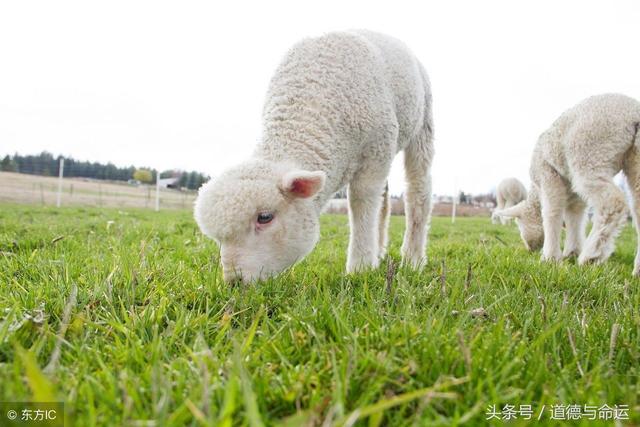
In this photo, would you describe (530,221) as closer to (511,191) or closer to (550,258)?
(550,258)

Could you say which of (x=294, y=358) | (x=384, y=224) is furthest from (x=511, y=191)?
(x=294, y=358)

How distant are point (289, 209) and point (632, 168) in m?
3.69

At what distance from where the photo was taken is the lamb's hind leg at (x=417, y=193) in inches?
166

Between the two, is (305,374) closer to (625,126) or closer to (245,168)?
(245,168)

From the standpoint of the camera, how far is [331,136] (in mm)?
2850

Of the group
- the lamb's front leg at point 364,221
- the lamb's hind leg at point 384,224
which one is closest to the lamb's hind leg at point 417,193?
Result: the lamb's hind leg at point 384,224

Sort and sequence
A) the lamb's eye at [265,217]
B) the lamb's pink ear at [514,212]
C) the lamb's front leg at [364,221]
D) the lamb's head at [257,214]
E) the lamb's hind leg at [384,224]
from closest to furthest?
the lamb's head at [257,214], the lamb's eye at [265,217], the lamb's front leg at [364,221], the lamb's hind leg at [384,224], the lamb's pink ear at [514,212]

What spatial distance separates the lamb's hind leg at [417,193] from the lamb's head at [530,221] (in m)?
1.97

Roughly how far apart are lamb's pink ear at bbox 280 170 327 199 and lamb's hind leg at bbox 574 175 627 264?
10.2 ft

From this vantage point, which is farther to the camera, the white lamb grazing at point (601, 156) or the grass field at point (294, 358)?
the white lamb grazing at point (601, 156)

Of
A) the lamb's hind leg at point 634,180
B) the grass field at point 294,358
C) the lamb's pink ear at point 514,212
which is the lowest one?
the grass field at point 294,358

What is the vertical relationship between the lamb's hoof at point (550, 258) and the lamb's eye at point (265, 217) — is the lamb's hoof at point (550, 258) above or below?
below

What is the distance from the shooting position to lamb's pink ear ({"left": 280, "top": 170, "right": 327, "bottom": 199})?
242cm

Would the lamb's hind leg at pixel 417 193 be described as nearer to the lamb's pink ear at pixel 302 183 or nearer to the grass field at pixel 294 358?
the lamb's pink ear at pixel 302 183
